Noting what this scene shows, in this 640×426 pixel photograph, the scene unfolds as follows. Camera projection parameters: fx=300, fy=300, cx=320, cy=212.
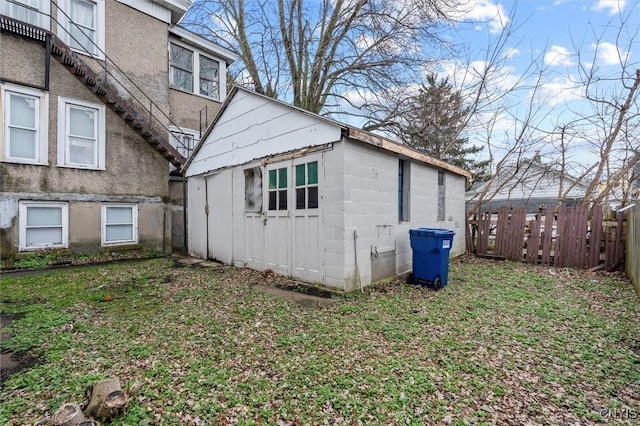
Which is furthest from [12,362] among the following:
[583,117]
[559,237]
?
[583,117]

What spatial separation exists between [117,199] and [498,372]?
10111 mm

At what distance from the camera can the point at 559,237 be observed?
26.2 feet

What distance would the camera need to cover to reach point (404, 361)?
3.01 metres

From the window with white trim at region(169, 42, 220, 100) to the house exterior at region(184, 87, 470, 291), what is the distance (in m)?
4.52

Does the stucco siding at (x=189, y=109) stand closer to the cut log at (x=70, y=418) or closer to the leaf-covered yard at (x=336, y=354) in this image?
the leaf-covered yard at (x=336, y=354)

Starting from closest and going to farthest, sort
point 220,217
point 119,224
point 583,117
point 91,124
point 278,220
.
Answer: point 278,220 < point 220,217 < point 91,124 < point 119,224 < point 583,117

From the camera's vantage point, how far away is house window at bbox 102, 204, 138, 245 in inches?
351

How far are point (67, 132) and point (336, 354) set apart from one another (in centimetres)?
958

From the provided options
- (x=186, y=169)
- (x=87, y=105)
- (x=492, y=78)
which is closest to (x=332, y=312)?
(x=186, y=169)

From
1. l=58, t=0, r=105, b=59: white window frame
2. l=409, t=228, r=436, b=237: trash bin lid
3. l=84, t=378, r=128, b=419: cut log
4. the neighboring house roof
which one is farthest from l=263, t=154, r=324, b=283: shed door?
l=58, t=0, r=105, b=59: white window frame

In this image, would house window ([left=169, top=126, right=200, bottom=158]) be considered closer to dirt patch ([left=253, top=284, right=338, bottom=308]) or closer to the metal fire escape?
the metal fire escape

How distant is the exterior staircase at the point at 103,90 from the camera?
293 inches

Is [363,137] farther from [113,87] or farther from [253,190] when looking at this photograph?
[113,87]

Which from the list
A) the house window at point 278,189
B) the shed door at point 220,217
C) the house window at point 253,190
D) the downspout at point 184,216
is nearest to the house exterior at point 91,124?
the downspout at point 184,216
